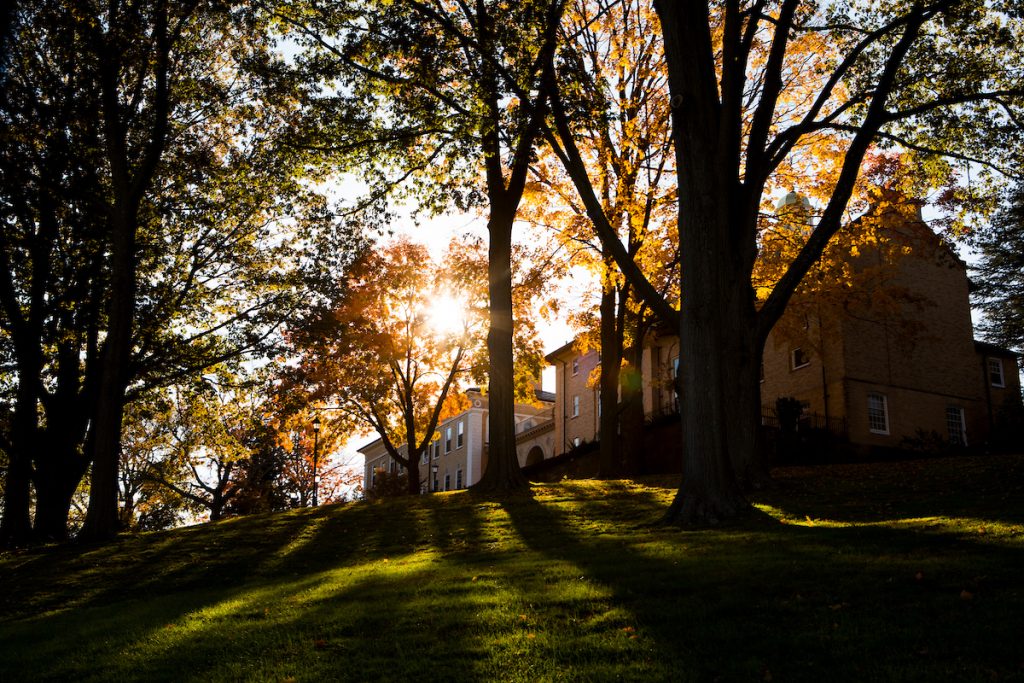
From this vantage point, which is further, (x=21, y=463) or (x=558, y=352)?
(x=558, y=352)

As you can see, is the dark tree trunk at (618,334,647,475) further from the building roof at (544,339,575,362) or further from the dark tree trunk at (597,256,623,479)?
the building roof at (544,339,575,362)

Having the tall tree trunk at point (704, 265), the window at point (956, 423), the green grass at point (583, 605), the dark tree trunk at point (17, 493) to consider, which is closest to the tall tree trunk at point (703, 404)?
the tall tree trunk at point (704, 265)

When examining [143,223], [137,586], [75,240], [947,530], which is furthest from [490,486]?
[75,240]

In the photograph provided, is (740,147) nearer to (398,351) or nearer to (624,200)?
(624,200)

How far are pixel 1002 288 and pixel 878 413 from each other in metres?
18.5

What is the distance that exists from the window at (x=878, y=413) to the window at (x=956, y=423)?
3615mm

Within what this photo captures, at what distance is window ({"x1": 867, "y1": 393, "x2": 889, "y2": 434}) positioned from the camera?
29703mm

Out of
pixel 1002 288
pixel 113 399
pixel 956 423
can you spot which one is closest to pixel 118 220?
pixel 113 399

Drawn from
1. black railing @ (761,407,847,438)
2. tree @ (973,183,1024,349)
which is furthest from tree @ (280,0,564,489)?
tree @ (973,183,1024,349)

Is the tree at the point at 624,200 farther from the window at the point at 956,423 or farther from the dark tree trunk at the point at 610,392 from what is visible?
the window at the point at 956,423

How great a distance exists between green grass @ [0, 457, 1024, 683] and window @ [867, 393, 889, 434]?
57.9ft

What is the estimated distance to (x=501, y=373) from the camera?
672 inches

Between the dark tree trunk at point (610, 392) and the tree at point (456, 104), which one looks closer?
the tree at point (456, 104)

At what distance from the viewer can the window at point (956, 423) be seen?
1252 inches
